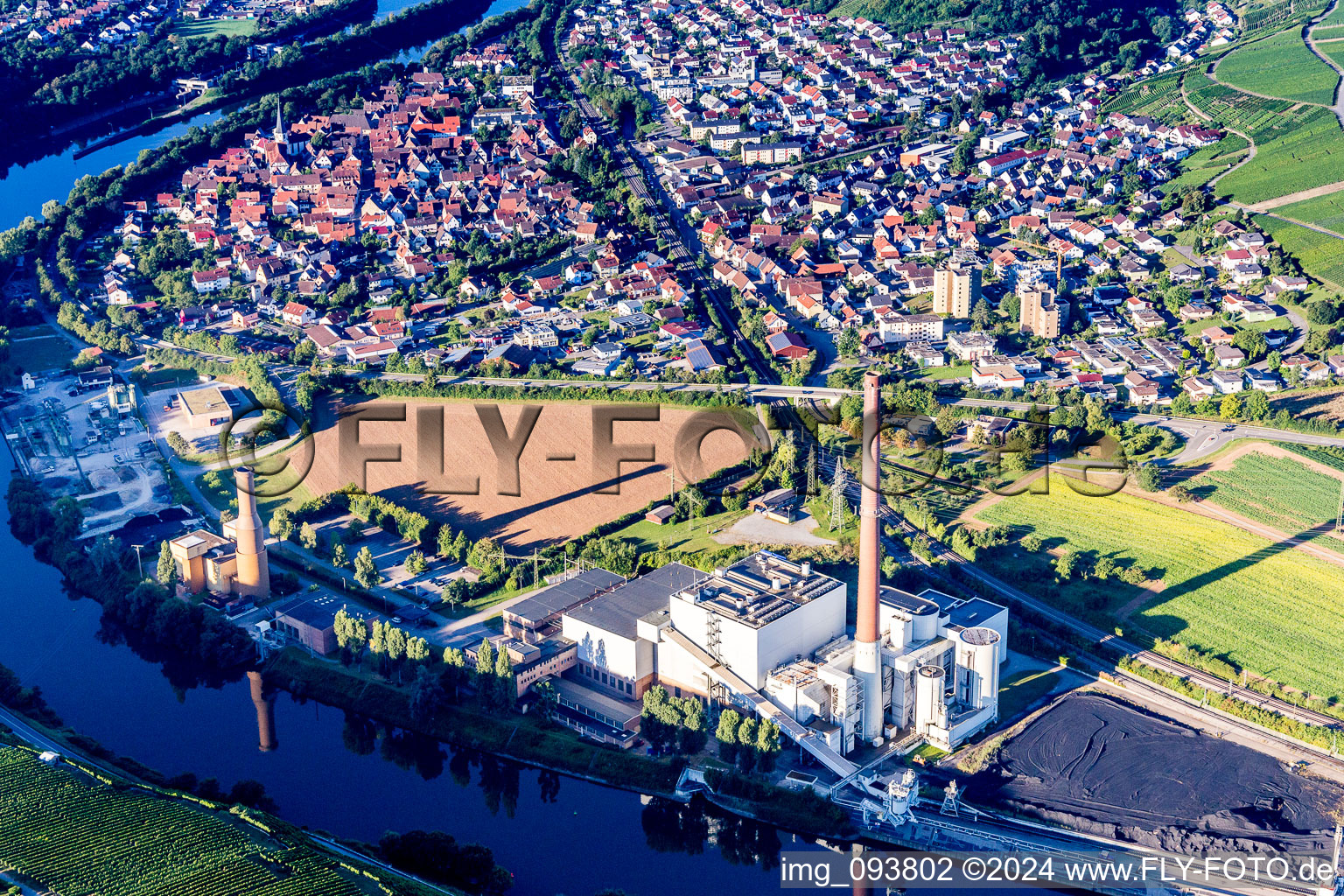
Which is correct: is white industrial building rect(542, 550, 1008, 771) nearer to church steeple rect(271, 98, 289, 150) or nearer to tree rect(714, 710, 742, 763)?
tree rect(714, 710, 742, 763)

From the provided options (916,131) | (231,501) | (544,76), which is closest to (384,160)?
(544,76)

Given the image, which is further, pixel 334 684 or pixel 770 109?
pixel 770 109

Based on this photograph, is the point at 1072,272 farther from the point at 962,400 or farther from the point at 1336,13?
the point at 1336,13

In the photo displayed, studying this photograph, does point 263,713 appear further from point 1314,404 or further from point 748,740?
point 1314,404

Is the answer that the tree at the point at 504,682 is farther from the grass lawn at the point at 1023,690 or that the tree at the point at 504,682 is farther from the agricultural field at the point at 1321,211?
the agricultural field at the point at 1321,211

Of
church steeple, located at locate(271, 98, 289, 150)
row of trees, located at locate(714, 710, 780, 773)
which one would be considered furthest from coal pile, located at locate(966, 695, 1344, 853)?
church steeple, located at locate(271, 98, 289, 150)

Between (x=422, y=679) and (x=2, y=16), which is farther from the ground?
(x=2, y=16)

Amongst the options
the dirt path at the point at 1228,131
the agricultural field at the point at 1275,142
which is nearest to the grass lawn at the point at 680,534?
the agricultural field at the point at 1275,142
